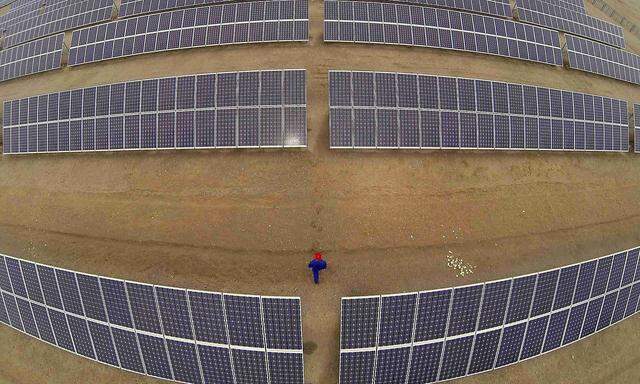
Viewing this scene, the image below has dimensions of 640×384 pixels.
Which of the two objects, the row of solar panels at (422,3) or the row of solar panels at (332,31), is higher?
the row of solar panels at (422,3)

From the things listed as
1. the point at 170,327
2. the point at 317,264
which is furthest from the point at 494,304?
the point at 170,327

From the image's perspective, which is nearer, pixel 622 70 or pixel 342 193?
pixel 342 193

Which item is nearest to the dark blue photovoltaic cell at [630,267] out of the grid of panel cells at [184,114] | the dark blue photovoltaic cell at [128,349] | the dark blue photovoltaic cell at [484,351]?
the dark blue photovoltaic cell at [484,351]

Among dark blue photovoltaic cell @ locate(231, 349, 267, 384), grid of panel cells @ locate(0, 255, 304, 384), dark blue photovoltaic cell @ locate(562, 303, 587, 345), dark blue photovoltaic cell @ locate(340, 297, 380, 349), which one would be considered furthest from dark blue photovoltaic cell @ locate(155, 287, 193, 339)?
dark blue photovoltaic cell @ locate(562, 303, 587, 345)

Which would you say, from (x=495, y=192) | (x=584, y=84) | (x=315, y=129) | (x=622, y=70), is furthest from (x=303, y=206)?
(x=622, y=70)

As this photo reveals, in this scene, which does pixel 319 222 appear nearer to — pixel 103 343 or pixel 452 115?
pixel 452 115

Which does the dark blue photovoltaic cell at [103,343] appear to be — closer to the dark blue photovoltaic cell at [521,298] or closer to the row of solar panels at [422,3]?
the dark blue photovoltaic cell at [521,298]

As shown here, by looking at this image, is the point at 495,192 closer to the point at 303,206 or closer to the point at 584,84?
the point at 303,206
